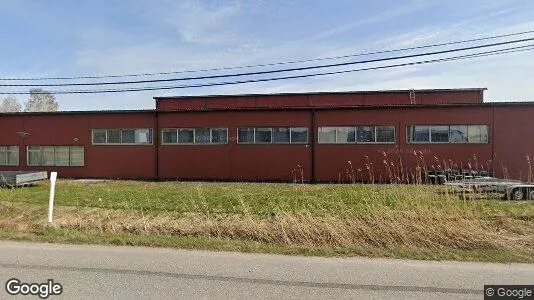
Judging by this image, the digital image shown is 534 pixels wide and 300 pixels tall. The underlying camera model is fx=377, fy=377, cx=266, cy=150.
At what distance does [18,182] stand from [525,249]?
21.3 meters

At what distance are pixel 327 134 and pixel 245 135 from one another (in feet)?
16.7

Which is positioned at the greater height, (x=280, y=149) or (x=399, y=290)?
(x=280, y=149)

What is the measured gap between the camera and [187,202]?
12250 millimetres

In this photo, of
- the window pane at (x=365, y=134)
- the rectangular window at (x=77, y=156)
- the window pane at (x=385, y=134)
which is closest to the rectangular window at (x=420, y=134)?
the window pane at (x=385, y=134)

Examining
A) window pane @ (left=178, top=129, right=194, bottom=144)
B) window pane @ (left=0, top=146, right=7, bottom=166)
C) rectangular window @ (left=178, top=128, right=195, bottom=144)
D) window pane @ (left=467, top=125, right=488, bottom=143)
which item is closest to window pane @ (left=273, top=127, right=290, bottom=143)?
rectangular window @ (left=178, top=128, right=195, bottom=144)

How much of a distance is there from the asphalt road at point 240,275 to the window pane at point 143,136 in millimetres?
19028

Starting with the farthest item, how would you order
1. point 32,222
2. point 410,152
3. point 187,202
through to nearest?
point 410,152 < point 187,202 < point 32,222

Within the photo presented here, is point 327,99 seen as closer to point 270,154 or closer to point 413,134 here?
point 270,154

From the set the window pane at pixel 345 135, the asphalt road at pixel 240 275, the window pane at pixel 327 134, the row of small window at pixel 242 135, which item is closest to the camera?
the asphalt road at pixel 240 275

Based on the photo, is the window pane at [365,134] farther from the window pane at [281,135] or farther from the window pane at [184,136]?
the window pane at [184,136]

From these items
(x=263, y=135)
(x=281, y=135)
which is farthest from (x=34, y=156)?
(x=281, y=135)

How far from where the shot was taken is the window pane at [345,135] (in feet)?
74.3

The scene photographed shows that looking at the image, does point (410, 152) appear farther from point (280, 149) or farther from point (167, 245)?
point (167, 245)

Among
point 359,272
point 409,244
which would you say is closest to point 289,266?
point 359,272
